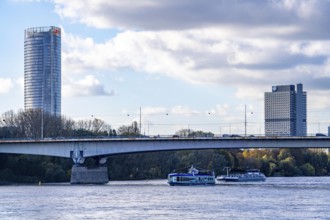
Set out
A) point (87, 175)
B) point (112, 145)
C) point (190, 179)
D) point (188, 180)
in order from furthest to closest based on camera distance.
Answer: point (87, 175) → point (190, 179) → point (188, 180) → point (112, 145)

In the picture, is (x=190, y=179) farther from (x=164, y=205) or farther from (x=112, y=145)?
(x=164, y=205)

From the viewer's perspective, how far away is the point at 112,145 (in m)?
152

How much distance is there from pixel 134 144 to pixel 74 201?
161 feet

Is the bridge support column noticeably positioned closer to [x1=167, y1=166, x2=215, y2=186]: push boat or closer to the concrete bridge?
the concrete bridge

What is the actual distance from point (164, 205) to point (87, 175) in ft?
206

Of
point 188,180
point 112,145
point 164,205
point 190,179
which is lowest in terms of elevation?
point 164,205

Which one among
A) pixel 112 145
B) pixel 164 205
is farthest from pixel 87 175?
pixel 164 205

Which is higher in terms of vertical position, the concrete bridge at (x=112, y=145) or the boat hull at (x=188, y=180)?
the concrete bridge at (x=112, y=145)

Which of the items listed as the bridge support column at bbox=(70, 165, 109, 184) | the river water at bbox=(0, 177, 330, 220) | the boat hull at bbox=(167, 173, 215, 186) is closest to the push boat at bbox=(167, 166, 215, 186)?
the boat hull at bbox=(167, 173, 215, 186)

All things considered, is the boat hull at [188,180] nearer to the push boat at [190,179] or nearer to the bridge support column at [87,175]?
the push boat at [190,179]

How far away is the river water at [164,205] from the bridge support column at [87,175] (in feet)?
105

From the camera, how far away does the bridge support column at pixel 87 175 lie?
508 ft

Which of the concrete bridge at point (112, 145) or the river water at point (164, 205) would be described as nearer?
the river water at point (164, 205)

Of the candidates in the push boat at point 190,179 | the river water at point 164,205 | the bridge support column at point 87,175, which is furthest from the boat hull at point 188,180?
the river water at point 164,205
